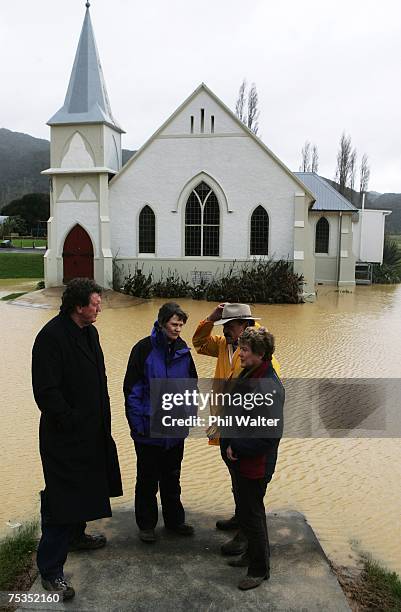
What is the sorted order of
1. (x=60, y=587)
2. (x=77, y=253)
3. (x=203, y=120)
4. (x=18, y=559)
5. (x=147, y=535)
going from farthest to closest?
1. (x=77, y=253)
2. (x=203, y=120)
3. (x=147, y=535)
4. (x=18, y=559)
5. (x=60, y=587)

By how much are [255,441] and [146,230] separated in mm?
21519

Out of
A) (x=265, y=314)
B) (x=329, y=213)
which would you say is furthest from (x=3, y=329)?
(x=329, y=213)

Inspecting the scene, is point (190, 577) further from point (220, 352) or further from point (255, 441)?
point (220, 352)

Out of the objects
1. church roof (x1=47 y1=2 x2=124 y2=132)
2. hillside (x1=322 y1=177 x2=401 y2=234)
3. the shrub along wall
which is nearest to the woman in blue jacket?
the shrub along wall

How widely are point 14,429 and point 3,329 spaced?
876cm

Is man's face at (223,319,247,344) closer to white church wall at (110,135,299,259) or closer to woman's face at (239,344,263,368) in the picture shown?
woman's face at (239,344,263,368)

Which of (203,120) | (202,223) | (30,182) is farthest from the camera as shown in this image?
(30,182)

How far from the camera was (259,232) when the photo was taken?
24.2 m

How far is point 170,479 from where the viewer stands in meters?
4.76

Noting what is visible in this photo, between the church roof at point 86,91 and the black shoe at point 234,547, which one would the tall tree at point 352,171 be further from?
the black shoe at point 234,547

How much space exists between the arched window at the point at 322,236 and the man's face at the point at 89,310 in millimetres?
27741

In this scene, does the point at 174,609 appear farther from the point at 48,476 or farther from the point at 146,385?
the point at 146,385

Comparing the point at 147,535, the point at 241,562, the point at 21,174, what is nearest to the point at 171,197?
the point at 147,535

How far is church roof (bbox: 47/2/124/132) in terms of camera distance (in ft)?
80.0
